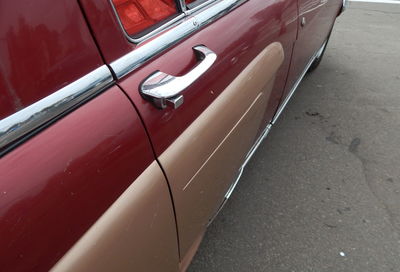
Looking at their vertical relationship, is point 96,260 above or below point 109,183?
below

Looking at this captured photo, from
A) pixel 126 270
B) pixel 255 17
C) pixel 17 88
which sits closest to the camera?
pixel 17 88

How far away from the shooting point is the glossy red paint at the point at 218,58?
1.05 m

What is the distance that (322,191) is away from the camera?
2545 millimetres

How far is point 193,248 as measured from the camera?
1658 mm

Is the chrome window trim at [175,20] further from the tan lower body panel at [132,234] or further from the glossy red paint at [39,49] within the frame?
the tan lower body panel at [132,234]

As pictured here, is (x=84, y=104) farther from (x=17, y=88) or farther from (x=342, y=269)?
(x=342, y=269)

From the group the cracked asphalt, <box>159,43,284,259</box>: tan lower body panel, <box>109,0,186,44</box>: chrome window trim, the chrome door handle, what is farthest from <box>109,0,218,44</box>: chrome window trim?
the cracked asphalt

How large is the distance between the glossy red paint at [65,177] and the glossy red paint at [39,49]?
88 mm

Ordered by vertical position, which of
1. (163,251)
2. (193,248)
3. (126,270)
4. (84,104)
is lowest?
(193,248)

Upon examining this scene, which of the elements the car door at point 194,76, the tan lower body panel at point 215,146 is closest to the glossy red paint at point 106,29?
the car door at point 194,76

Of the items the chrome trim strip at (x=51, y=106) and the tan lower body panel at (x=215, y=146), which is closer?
the chrome trim strip at (x=51, y=106)

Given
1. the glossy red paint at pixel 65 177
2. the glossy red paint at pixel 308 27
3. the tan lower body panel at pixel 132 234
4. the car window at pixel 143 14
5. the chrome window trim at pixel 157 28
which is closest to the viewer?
the glossy red paint at pixel 65 177

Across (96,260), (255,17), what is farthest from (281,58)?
(96,260)

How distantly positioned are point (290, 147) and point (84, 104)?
2334mm
